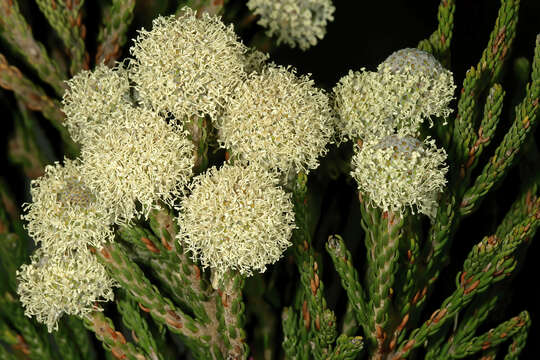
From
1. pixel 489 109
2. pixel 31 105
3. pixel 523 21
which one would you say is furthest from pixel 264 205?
pixel 523 21

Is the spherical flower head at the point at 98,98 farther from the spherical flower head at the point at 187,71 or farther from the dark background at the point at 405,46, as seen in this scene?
the dark background at the point at 405,46

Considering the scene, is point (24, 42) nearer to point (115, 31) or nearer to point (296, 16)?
point (115, 31)

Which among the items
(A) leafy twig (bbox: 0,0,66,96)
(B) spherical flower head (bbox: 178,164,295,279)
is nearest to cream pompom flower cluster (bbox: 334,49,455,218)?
(B) spherical flower head (bbox: 178,164,295,279)

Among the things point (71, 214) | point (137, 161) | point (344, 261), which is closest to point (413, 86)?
point (344, 261)

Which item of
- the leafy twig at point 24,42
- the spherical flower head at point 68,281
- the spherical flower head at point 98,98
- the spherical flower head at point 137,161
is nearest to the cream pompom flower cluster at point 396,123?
the spherical flower head at point 137,161

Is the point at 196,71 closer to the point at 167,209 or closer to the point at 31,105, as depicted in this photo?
the point at 167,209

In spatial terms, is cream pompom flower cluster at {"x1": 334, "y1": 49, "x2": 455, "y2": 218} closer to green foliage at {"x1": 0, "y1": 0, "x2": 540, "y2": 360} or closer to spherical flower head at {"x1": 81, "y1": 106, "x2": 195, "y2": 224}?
green foliage at {"x1": 0, "y1": 0, "x2": 540, "y2": 360}

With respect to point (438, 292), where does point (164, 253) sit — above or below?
below

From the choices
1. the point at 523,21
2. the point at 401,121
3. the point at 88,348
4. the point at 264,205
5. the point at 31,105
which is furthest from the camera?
the point at 523,21
